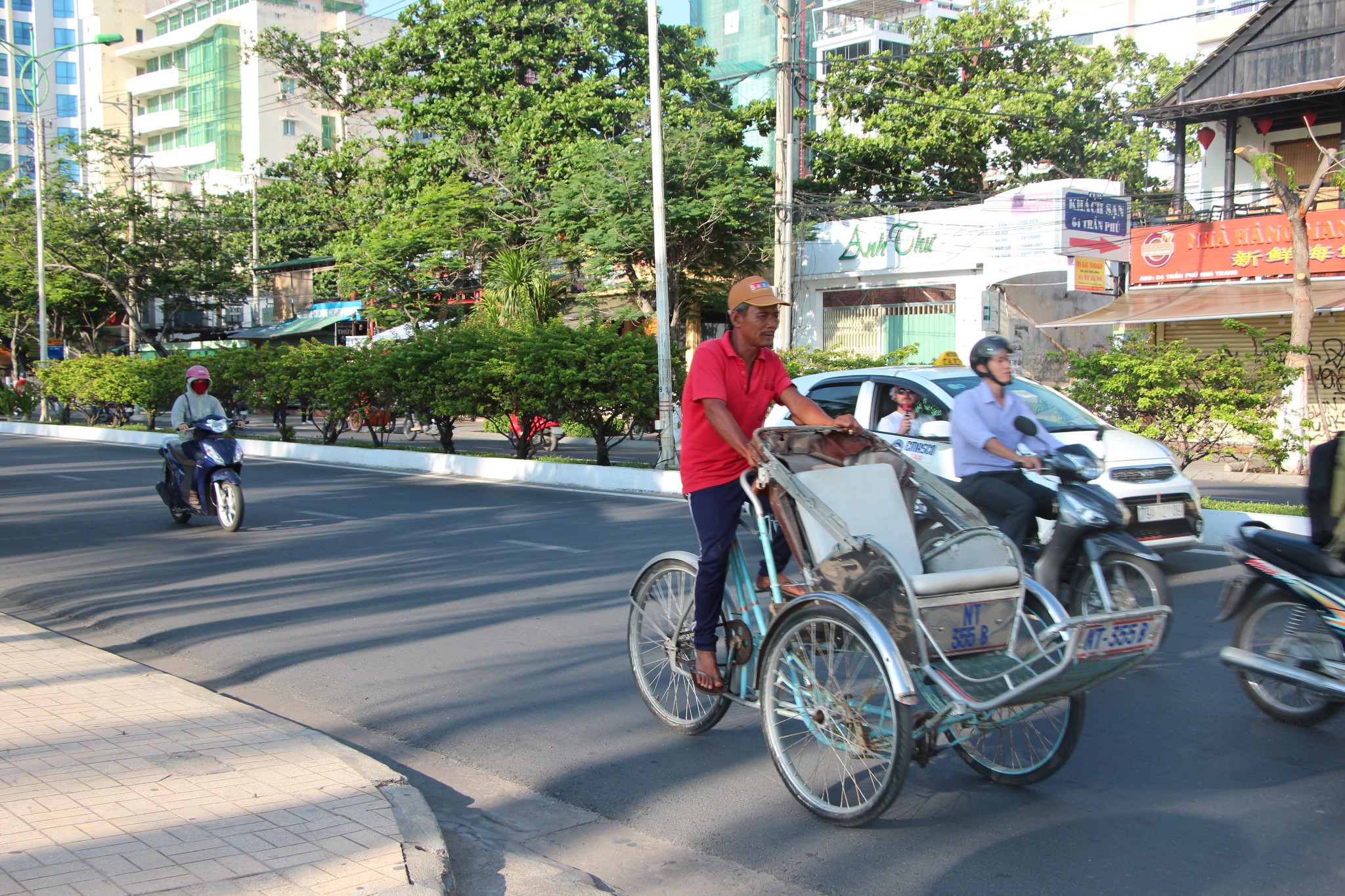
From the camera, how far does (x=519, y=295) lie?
78.5ft

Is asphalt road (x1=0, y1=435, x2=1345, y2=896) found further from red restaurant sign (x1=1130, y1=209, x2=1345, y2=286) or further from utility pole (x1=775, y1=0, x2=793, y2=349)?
red restaurant sign (x1=1130, y1=209, x2=1345, y2=286)

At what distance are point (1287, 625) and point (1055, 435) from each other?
12.6 feet

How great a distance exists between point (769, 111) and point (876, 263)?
21.5ft

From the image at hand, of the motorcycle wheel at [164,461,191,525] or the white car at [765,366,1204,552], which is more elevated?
the white car at [765,366,1204,552]

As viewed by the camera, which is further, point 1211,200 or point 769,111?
point 769,111

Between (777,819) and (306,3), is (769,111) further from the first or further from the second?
(306,3)

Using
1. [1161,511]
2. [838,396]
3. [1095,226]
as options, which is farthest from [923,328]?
[1161,511]

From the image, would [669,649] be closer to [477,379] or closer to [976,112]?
[477,379]

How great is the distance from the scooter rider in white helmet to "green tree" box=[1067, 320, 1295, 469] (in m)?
10.1

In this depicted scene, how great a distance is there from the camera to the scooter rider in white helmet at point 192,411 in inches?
477

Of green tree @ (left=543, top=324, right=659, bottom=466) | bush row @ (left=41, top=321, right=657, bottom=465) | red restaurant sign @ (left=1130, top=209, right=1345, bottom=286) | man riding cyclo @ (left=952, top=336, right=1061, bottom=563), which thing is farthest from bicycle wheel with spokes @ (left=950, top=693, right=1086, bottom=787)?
red restaurant sign @ (left=1130, top=209, right=1345, bottom=286)

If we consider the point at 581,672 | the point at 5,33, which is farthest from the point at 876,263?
the point at 5,33

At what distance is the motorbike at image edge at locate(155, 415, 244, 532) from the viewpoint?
12.0 metres

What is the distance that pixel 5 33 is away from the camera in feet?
272
